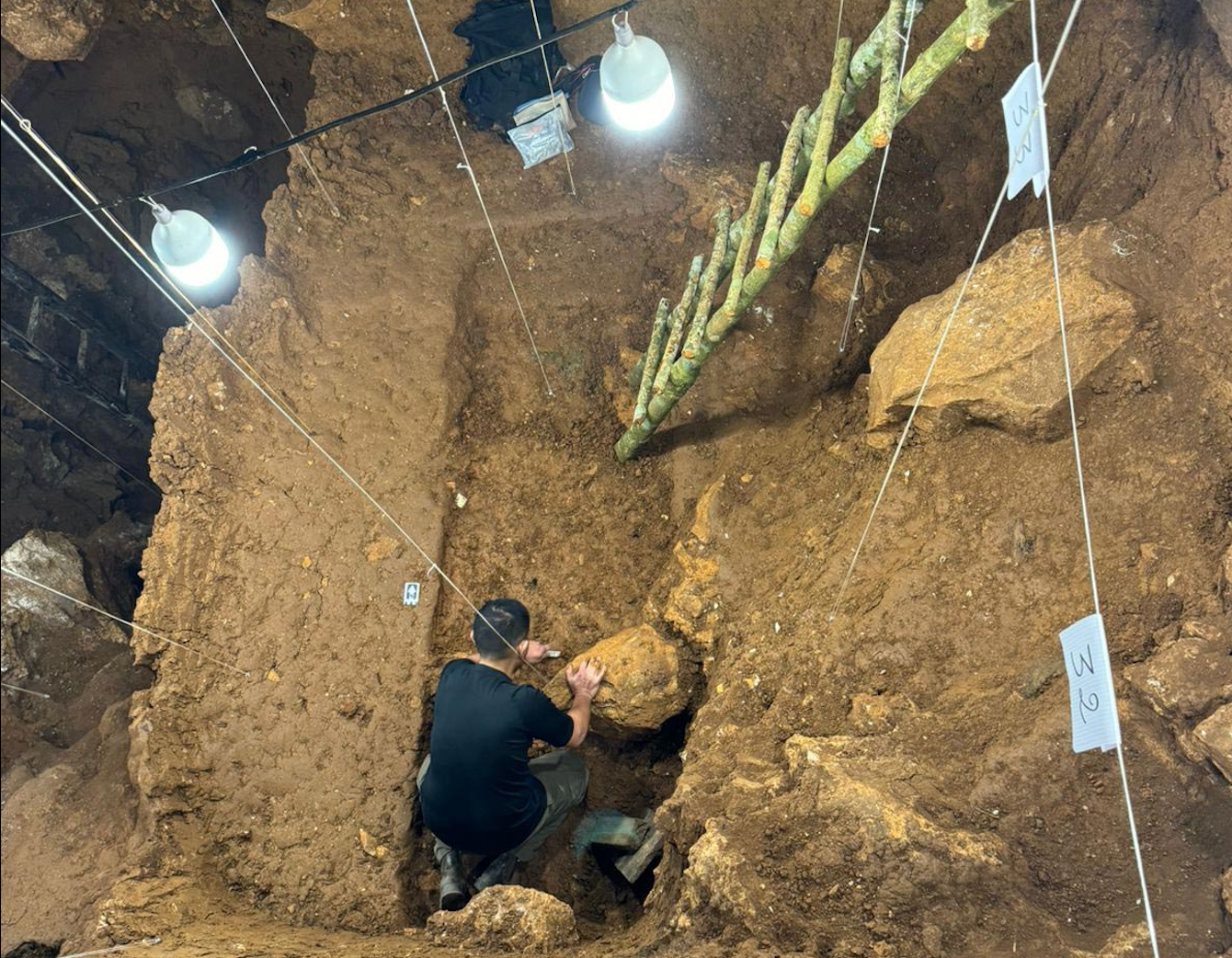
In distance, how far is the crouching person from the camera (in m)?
2.75

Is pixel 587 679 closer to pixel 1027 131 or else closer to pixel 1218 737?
pixel 1218 737

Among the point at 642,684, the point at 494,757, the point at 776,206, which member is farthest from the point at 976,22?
the point at 494,757

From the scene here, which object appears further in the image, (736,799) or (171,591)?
(171,591)

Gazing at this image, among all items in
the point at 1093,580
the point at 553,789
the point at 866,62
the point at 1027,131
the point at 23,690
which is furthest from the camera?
the point at 23,690

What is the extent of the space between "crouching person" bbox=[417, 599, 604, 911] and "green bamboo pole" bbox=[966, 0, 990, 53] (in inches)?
90.1

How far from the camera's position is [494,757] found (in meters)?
2.74

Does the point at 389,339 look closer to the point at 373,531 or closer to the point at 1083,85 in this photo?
the point at 373,531

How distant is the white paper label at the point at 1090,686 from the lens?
149cm

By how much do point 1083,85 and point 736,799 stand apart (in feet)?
9.84

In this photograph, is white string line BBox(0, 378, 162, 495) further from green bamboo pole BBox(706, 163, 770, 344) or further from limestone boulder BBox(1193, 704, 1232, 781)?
limestone boulder BBox(1193, 704, 1232, 781)

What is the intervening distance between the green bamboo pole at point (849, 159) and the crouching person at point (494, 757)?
1.04 meters

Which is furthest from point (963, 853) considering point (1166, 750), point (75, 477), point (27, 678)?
point (75, 477)

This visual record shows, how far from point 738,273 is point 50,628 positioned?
503 centimetres

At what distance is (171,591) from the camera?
330 centimetres
